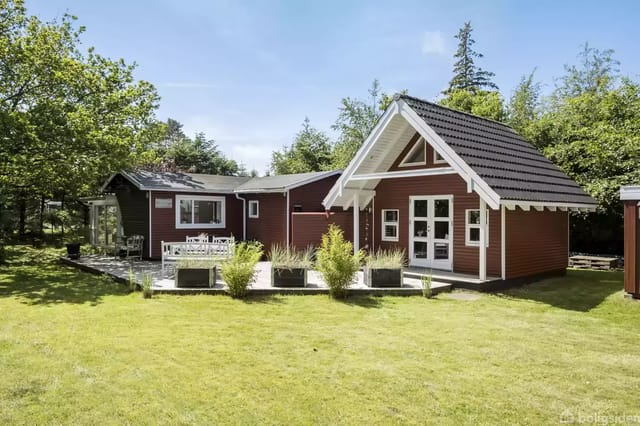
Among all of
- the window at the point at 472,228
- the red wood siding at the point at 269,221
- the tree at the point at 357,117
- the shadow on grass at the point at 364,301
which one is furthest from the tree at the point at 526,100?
the shadow on grass at the point at 364,301

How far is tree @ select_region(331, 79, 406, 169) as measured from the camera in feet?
123

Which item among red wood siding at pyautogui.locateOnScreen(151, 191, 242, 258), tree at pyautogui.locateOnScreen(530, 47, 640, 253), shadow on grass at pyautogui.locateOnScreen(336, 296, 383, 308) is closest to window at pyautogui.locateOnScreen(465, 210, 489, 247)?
shadow on grass at pyautogui.locateOnScreen(336, 296, 383, 308)

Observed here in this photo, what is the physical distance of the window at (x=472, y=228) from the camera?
37.1 feet

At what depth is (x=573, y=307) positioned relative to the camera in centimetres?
858

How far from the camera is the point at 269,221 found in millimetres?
16578

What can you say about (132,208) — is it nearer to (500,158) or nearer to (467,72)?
(500,158)

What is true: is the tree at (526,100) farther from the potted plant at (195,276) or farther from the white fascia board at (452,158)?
the potted plant at (195,276)

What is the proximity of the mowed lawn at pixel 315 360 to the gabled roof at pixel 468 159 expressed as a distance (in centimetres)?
278

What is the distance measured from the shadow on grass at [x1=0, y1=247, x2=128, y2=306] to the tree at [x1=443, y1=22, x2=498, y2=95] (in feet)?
116

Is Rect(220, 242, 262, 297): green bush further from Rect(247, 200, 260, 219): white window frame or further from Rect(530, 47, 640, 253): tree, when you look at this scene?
Rect(530, 47, 640, 253): tree

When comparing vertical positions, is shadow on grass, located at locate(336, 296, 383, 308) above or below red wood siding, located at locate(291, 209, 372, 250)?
below

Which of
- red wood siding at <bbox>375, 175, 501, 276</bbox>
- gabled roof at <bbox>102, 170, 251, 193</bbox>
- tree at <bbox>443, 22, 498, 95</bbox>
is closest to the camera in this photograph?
red wood siding at <bbox>375, 175, 501, 276</bbox>

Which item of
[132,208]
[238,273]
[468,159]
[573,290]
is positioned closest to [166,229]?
[132,208]

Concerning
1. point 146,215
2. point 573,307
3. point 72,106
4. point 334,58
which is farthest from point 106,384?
point 334,58
